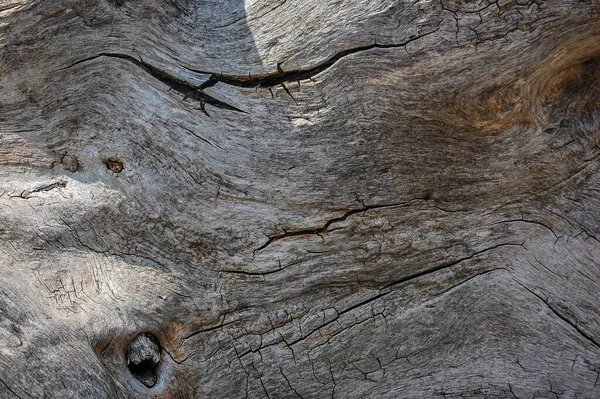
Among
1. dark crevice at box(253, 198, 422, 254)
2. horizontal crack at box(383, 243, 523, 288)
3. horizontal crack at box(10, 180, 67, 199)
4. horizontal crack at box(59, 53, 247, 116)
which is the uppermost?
horizontal crack at box(59, 53, 247, 116)

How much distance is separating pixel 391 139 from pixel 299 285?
0.67m

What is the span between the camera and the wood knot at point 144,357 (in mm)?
2295

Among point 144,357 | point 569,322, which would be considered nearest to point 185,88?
point 144,357

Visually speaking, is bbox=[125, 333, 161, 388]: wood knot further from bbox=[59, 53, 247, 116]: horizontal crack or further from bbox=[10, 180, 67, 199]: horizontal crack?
bbox=[59, 53, 247, 116]: horizontal crack

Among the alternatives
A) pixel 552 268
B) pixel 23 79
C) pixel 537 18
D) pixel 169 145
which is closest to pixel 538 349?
pixel 552 268

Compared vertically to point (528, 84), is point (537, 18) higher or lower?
higher

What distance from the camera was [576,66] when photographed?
7.57 feet

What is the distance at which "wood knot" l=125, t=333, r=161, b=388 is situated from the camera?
229cm

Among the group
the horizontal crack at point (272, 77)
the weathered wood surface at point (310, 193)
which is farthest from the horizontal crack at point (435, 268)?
the horizontal crack at point (272, 77)

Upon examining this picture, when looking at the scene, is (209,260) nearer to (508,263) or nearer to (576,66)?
(508,263)

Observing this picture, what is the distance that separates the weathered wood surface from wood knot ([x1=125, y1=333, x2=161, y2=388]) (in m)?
0.02

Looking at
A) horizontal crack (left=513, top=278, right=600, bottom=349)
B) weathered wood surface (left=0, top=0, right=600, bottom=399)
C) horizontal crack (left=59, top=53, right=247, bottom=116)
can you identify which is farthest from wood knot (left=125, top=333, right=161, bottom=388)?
horizontal crack (left=513, top=278, right=600, bottom=349)

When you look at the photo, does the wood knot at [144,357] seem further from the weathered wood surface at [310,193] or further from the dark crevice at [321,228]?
the dark crevice at [321,228]

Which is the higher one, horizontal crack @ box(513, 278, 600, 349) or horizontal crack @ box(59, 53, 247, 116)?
horizontal crack @ box(59, 53, 247, 116)
